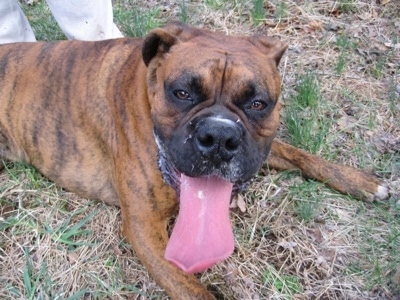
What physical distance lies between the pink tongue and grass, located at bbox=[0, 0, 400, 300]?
42 cm

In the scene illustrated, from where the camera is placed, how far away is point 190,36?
8.65 ft

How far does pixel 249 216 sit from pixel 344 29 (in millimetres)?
2290

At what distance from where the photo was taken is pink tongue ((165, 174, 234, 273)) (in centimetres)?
235

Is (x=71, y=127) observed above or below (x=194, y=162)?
below

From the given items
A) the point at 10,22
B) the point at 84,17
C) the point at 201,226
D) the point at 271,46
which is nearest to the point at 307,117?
the point at 271,46

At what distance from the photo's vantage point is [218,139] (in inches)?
84.6

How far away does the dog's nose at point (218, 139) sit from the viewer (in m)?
2.15

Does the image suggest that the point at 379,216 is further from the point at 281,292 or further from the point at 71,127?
the point at 71,127

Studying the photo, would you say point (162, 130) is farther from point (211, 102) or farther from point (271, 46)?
point (271, 46)

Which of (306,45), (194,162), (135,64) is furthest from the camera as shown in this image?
(306,45)

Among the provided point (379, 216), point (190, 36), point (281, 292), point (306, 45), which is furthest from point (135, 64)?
point (306, 45)

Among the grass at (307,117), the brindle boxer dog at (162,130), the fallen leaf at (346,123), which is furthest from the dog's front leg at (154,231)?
the fallen leaf at (346,123)

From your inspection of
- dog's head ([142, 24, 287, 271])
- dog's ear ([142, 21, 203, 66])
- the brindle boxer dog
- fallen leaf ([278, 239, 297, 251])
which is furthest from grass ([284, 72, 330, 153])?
dog's ear ([142, 21, 203, 66])

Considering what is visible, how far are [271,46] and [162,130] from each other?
2.50 feet
